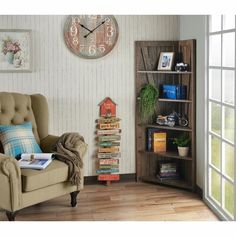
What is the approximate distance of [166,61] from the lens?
442cm

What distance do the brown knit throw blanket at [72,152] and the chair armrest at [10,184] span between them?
1.73 feet

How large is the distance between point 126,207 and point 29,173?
101 centimetres

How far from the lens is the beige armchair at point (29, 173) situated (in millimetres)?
3131

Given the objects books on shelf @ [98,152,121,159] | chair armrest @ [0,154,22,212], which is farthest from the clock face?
chair armrest @ [0,154,22,212]

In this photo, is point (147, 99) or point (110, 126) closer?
point (147, 99)

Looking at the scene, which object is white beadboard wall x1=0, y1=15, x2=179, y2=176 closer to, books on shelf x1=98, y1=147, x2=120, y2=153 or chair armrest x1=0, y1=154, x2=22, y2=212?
books on shelf x1=98, y1=147, x2=120, y2=153

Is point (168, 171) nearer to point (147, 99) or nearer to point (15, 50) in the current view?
point (147, 99)

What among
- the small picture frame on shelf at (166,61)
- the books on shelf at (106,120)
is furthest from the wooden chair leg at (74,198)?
the small picture frame on shelf at (166,61)

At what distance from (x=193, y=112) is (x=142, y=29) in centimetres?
108

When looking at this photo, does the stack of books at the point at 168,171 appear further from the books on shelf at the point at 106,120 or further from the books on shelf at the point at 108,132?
the books on shelf at the point at 106,120

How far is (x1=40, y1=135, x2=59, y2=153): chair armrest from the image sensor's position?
391 cm

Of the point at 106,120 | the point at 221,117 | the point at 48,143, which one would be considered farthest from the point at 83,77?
the point at 221,117
